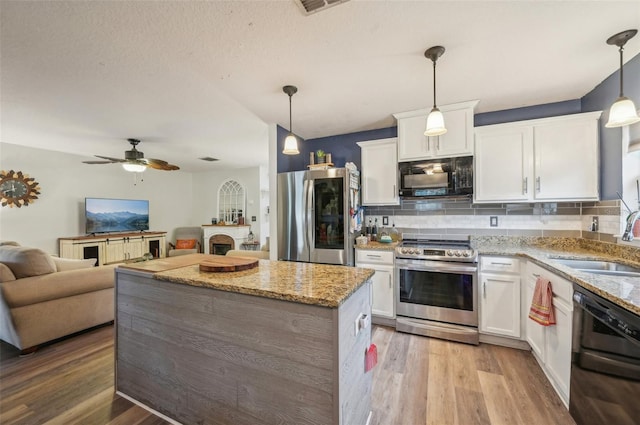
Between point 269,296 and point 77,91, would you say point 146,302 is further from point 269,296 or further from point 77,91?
point 77,91

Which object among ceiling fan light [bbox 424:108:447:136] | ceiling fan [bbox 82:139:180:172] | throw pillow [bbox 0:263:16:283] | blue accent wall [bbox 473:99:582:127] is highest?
blue accent wall [bbox 473:99:582:127]

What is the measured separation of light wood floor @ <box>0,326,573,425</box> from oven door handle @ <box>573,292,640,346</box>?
0.80 meters

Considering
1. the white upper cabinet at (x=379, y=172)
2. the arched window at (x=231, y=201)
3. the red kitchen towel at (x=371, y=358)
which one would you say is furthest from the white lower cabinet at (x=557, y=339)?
the arched window at (x=231, y=201)

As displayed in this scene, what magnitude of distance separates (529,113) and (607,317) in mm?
2370

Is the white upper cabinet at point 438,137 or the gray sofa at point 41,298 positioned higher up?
the white upper cabinet at point 438,137

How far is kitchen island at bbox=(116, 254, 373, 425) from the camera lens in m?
1.14

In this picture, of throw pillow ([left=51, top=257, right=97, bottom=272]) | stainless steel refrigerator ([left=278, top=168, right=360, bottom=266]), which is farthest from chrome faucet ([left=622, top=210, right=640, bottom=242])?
throw pillow ([left=51, top=257, right=97, bottom=272])

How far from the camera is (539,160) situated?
101 inches

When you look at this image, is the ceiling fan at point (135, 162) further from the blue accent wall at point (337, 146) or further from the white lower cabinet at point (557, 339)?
the white lower cabinet at point (557, 339)

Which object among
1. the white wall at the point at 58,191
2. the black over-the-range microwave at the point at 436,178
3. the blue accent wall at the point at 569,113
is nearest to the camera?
the blue accent wall at the point at 569,113

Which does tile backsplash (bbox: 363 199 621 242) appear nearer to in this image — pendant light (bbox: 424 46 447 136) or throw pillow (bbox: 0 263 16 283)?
pendant light (bbox: 424 46 447 136)

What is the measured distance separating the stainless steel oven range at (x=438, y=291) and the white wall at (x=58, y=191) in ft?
19.9

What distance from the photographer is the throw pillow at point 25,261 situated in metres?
2.44

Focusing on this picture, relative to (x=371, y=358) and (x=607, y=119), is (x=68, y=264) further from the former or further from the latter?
(x=607, y=119)
